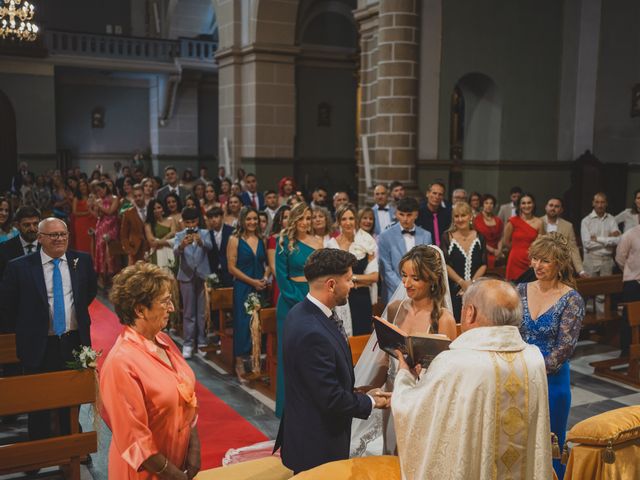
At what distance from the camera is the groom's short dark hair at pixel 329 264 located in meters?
3.00

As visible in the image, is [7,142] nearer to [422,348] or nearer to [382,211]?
[382,211]

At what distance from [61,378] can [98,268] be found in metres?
7.07

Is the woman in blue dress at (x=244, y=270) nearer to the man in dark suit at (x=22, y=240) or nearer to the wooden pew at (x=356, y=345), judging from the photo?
the man in dark suit at (x=22, y=240)

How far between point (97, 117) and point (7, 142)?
10.4 ft

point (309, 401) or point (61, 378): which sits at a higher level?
point (309, 401)

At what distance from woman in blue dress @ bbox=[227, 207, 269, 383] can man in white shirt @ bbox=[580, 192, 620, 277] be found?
3888 mm

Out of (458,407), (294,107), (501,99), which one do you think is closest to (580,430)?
(458,407)

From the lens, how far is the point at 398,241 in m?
5.93

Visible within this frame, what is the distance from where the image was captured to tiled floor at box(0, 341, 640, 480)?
16.7 feet

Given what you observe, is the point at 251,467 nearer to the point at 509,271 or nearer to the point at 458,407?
the point at 458,407

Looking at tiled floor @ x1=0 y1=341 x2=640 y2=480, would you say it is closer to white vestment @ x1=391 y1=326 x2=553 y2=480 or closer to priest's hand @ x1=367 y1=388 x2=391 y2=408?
priest's hand @ x1=367 y1=388 x2=391 y2=408

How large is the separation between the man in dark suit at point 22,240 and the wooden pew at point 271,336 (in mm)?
1903

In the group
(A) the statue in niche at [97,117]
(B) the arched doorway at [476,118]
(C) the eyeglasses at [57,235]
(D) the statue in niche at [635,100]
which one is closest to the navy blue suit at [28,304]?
(C) the eyeglasses at [57,235]

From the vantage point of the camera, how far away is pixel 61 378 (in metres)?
4.01
